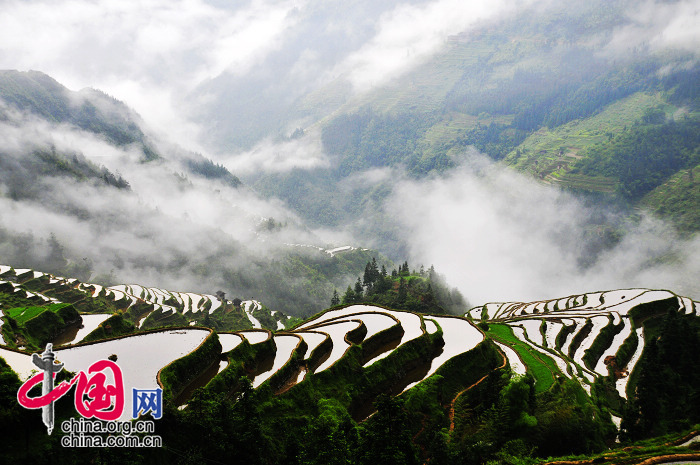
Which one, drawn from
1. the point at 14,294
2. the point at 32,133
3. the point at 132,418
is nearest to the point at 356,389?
the point at 132,418

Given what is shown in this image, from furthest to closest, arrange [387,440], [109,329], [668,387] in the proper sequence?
[109,329], [668,387], [387,440]

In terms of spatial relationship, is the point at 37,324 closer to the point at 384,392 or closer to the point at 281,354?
the point at 281,354

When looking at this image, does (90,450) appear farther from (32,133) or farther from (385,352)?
(32,133)

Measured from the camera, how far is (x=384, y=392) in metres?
27.6

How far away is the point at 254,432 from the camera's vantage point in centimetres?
1656

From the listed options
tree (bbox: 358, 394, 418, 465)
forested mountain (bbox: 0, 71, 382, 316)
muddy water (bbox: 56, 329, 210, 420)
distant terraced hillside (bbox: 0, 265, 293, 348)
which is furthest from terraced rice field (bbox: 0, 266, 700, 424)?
forested mountain (bbox: 0, 71, 382, 316)

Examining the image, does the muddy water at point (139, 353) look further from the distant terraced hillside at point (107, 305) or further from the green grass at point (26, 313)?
the green grass at point (26, 313)

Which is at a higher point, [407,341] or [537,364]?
[407,341]

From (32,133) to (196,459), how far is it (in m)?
244

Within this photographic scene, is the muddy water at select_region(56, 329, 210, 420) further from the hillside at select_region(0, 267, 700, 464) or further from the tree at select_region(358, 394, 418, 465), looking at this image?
the tree at select_region(358, 394, 418, 465)

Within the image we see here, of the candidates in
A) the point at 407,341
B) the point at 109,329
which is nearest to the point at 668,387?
the point at 407,341

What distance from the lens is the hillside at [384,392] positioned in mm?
16516

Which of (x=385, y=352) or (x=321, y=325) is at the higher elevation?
(x=321, y=325)

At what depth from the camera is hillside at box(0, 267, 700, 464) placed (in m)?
16.5
